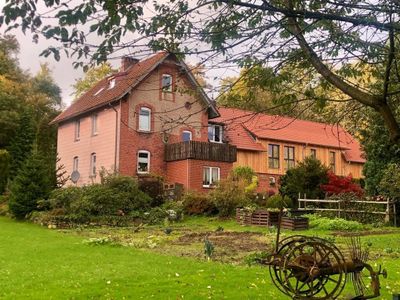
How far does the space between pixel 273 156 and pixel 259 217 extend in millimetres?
18767

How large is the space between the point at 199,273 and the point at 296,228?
11912 mm

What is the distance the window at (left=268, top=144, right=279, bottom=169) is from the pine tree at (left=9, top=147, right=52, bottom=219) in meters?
20.1

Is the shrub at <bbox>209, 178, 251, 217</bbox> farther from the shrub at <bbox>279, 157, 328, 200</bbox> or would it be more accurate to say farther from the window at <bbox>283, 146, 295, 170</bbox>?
the window at <bbox>283, 146, 295, 170</bbox>

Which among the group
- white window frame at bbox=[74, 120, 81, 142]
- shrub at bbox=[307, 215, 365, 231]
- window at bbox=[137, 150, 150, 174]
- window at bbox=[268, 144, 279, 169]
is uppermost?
white window frame at bbox=[74, 120, 81, 142]

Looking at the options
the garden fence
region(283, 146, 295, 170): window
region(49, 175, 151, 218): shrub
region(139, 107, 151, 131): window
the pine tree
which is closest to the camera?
the garden fence

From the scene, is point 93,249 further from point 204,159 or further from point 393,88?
point 204,159

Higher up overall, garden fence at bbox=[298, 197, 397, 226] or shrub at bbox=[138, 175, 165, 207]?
shrub at bbox=[138, 175, 165, 207]

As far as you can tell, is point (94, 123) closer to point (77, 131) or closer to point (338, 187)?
point (77, 131)

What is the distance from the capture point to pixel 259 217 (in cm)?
2327

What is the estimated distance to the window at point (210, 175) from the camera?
33.3 metres

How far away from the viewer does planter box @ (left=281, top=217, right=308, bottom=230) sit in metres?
20.8

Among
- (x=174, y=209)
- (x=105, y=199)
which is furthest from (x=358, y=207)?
(x=105, y=199)

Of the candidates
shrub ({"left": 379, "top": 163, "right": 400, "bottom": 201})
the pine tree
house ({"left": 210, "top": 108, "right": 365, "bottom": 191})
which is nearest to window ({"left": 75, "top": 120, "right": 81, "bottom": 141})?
house ({"left": 210, "top": 108, "right": 365, "bottom": 191})

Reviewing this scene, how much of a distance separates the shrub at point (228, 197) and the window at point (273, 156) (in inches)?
583
